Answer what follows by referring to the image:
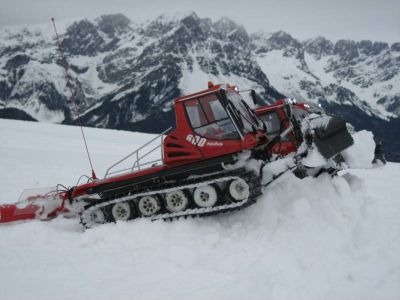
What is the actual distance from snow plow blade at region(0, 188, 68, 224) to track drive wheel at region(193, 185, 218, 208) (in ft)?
13.0

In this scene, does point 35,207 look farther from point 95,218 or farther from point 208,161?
point 208,161

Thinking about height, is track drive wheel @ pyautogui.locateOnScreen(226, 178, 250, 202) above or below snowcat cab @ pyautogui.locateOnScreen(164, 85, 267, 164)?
below

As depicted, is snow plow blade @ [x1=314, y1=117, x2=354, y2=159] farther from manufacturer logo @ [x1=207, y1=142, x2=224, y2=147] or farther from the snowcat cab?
manufacturer logo @ [x1=207, y1=142, x2=224, y2=147]

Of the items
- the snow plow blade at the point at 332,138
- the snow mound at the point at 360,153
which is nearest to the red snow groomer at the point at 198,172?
the snow plow blade at the point at 332,138

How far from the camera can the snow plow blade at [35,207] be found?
1066cm

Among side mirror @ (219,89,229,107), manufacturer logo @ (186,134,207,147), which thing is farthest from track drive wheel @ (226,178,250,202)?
side mirror @ (219,89,229,107)

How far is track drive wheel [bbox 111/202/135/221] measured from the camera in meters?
10.1

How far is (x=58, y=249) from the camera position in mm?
8766

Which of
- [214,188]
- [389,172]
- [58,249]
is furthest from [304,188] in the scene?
[389,172]

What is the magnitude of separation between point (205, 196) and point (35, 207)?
458 centimetres

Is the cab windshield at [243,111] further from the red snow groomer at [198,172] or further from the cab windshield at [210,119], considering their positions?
the cab windshield at [210,119]

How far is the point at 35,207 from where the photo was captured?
11000mm

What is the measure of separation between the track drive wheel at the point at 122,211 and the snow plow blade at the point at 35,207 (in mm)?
1824

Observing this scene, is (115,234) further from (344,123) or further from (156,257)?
(344,123)
